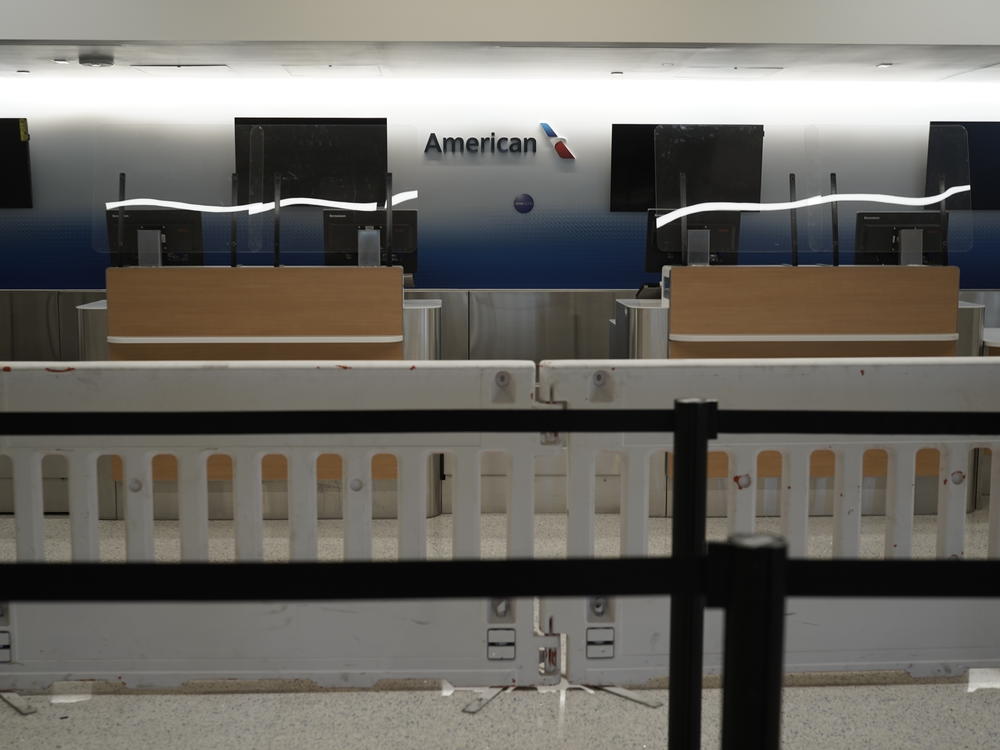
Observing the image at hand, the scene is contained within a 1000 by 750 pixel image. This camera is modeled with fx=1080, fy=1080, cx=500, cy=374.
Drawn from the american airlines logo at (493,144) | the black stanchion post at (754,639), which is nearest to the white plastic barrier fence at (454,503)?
the black stanchion post at (754,639)

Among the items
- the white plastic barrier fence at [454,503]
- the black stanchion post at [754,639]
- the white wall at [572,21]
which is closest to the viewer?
the black stanchion post at [754,639]

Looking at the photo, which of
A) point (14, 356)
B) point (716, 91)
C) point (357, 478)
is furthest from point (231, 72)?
point (357, 478)

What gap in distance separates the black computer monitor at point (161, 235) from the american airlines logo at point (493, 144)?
10.2 ft

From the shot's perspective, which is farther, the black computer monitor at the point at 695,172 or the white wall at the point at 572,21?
the white wall at the point at 572,21

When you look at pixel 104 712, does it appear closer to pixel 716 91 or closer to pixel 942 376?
pixel 942 376

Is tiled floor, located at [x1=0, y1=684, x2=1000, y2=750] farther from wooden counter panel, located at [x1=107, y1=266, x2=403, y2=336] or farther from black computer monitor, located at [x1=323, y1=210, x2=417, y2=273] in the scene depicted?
black computer monitor, located at [x1=323, y1=210, x2=417, y2=273]

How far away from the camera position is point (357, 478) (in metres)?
2.64

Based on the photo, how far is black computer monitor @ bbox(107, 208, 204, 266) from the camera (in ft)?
18.2

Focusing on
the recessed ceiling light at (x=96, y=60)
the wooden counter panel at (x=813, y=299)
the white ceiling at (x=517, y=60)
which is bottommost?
the wooden counter panel at (x=813, y=299)

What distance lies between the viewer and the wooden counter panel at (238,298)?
17.3 feet

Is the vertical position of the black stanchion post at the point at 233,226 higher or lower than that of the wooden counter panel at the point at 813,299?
higher

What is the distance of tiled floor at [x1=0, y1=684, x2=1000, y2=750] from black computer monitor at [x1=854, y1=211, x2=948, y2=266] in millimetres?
3218

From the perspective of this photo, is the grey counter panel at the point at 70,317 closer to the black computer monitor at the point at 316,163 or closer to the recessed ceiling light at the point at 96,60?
the recessed ceiling light at the point at 96,60

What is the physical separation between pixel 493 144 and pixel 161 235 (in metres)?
3.44
